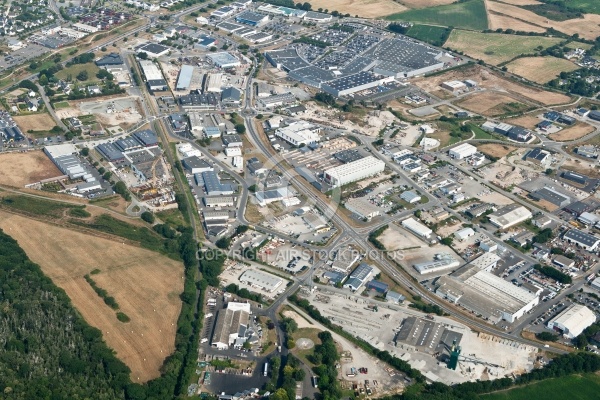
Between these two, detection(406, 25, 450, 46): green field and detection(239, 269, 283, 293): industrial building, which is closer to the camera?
detection(239, 269, 283, 293): industrial building

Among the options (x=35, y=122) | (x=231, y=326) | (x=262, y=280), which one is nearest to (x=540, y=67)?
(x=262, y=280)

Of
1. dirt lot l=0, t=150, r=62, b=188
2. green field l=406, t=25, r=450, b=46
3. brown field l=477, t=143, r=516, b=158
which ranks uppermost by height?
brown field l=477, t=143, r=516, b=158

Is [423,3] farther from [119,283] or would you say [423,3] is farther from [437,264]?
[119,283]

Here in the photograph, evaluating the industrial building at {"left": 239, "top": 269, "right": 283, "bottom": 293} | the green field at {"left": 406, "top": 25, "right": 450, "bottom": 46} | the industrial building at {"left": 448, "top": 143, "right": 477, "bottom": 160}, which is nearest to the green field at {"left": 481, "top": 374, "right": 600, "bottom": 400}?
the industrial building at {"left": 239, "top": 269, "right": 283, "bottom": 293}

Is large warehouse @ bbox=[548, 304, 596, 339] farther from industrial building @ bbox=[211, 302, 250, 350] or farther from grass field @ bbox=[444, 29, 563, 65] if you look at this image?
grass field @ bbox=[444, 29, 563, 65]

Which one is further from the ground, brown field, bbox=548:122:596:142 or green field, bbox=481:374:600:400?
green field, bbox=481:374:600:400

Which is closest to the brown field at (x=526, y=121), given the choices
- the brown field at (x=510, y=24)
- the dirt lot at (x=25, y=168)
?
the brown field at (x=510, y=24)

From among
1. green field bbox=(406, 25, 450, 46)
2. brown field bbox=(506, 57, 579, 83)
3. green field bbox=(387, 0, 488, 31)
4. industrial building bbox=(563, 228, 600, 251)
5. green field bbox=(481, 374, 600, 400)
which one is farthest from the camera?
green field bbox=(387, 0, 488, 31)
